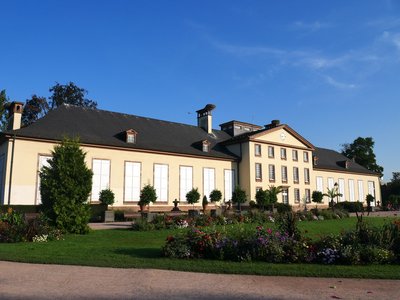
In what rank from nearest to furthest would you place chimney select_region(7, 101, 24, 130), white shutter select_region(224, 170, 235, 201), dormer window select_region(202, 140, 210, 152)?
Result: chimney select_region(7, 101, 24, 130) < dormer window select_region(202, 140, 210, 152) < white shutter select_region(224, 170, 235, 201)

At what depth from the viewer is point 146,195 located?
32.4 meters

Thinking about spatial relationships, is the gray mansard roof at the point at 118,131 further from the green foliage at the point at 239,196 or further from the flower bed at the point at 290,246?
the flower bed at the point at 290,246

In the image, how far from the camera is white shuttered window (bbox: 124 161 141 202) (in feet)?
110

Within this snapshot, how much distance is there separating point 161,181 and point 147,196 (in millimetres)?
3738

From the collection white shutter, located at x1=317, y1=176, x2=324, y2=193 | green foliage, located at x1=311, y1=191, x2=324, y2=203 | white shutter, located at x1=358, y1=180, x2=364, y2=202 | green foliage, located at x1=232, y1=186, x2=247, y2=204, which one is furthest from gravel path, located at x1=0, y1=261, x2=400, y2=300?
white shutter, located at x1=358, y1=180, x2=364, y2=202

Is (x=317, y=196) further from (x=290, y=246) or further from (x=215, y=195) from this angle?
(x=290, y=246)

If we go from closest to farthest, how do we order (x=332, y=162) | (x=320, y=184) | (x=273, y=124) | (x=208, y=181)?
(x=208, y=181)
(x=273, y=124)
(x=320, y=184)
(x=332, y=162)

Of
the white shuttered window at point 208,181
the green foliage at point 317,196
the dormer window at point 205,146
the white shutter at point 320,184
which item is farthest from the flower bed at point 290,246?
the white shutter at point 320,184

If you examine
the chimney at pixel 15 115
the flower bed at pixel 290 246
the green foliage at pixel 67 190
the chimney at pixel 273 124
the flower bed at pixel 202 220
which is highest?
the chimney at pixel 273 124

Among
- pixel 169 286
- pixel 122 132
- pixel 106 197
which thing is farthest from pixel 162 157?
pixel 169 286

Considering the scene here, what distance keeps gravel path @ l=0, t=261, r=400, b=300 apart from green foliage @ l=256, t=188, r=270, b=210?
30.5m

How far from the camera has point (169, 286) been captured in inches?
284

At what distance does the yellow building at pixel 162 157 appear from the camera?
2900cm

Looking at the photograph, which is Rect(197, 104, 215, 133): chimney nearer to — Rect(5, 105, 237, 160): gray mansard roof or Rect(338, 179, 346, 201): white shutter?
Rect(5, 105, 237, 160): gray mansard roof
